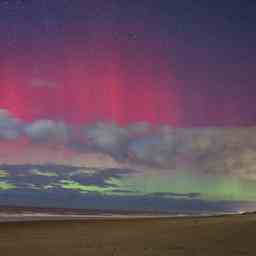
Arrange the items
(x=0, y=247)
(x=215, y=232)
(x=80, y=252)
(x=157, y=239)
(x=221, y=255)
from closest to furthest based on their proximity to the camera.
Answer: (x=221, y=255), (x=80, y=252), (x=0, y=247), (x=157, y=239), (x=215, y=232)

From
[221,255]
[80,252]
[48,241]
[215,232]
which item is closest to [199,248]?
[221,255]

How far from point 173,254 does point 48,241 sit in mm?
7780

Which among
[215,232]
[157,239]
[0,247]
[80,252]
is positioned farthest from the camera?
[215,232]

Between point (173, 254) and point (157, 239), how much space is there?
5.16m

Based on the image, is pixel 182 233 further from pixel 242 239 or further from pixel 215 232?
pixel 242 239

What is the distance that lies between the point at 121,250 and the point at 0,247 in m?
5.54

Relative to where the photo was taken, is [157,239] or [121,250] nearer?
[121,250]

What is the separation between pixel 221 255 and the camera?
16750 mm

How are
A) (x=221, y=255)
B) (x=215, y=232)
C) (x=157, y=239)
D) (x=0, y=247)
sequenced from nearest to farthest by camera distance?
(x=221, y=255) < (x=0, y=247) < (x=157, y=239) < (x=215, y=232)

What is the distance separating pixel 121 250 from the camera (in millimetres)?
18375

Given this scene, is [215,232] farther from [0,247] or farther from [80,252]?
[0,247]

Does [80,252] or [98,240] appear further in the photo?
[98,240]

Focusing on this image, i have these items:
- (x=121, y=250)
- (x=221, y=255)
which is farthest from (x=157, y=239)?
(x=221, y=255)

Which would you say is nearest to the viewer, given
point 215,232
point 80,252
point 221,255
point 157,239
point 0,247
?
point 221,255
